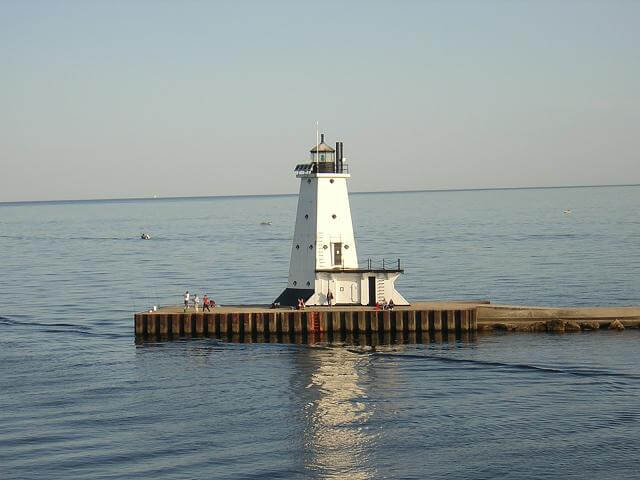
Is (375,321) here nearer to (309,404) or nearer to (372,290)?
(372,290)

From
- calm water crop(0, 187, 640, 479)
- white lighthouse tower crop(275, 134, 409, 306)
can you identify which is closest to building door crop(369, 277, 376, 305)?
white lighthouse tower crop(275, 134, 409, 306)

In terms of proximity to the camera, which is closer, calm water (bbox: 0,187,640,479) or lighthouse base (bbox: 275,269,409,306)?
calm water (bbox: 0,187,640,479)

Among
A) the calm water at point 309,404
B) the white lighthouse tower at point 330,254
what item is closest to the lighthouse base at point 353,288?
the white lighthouse tower at point 330,254

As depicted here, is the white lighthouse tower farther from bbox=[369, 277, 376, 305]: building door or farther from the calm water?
the calm water

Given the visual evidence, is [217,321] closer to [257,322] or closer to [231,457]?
[257,322]

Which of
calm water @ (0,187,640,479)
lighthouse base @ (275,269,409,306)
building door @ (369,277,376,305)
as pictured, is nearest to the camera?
calm water @ (0,187,640,479)

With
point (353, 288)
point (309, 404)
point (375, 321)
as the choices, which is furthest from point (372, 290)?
point (309, 404)

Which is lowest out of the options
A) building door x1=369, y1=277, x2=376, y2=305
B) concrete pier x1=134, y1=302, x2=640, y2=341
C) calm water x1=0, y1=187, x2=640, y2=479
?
calm water x1=0, y1=187, x2=640, y2=479

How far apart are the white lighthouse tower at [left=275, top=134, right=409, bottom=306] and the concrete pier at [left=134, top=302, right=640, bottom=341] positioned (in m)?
1.28

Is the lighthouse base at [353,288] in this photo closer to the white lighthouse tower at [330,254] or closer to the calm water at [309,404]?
the white lighthouse tower at [330,254]

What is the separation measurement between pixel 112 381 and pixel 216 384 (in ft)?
20.6

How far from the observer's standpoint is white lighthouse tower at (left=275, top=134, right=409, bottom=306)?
72.3 metres

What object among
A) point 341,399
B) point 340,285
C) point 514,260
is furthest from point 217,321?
point 514,260

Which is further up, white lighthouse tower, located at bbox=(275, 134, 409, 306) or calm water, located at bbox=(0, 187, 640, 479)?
white lighthouse tower, located at bbox=(275, 134, 409, 306)
